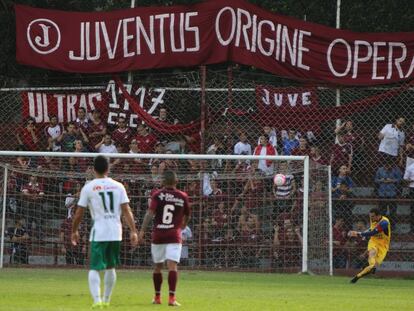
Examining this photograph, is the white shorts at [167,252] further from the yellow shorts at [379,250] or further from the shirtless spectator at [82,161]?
the shirtless spectator at [82,161]

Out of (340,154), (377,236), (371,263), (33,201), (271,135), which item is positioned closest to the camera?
(371,263)

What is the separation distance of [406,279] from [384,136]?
3399 mm

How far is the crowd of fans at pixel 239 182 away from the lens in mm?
24000

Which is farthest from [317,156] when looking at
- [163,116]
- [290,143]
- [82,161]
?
[82,161]

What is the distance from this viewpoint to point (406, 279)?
76.3ft

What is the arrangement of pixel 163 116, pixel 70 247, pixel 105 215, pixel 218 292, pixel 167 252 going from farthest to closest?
pixel 163 116 < pixel 70 247 < pixel 218 292 < pixel 167 252 < pixel 105 215

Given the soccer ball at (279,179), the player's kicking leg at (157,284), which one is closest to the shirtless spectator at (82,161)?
the soccer ball at (279,179)

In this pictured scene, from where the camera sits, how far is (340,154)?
2461cm

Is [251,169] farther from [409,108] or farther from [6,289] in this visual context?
[6,289]

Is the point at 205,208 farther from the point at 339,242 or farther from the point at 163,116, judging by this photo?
the point at 339,242

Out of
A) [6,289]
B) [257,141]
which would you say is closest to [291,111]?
[257,141]

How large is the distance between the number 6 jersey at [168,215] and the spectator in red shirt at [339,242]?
33.4 feet

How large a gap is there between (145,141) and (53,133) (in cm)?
226

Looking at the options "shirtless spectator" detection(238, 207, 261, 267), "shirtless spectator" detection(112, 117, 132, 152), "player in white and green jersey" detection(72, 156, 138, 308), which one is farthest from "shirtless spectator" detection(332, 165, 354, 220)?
"player in white and green jersey" detection(72, 156, 138, 308)
